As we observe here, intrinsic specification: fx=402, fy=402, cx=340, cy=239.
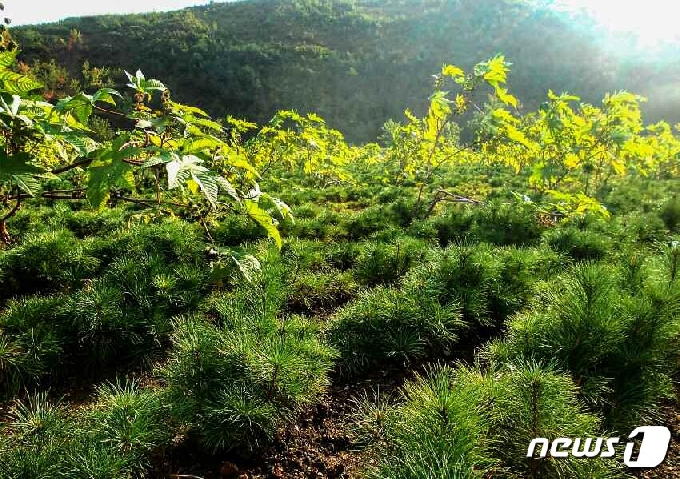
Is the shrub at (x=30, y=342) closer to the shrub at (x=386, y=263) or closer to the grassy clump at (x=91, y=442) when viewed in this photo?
the grassy clump at (x=91, y=442)

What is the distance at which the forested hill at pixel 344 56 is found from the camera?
2466 inches

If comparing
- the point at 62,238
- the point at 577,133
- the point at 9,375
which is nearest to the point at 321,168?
the point at 577,133

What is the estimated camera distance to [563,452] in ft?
5.11

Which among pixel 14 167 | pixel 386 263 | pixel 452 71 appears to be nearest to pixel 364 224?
pixel 386 263

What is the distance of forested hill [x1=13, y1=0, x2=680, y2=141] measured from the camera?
205ft

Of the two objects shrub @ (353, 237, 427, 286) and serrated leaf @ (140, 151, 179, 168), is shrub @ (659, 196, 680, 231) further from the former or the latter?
serrated leaf @ (140, 151, 179, 168)

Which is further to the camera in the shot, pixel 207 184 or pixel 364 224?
pixel 364 224

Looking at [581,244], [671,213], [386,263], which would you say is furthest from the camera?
[671,213]

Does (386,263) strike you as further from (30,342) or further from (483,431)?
(30,342)

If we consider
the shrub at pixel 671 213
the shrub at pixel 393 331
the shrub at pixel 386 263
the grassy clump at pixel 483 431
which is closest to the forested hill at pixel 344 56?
the shrub at pixel 671 213

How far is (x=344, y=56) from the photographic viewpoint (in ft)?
245

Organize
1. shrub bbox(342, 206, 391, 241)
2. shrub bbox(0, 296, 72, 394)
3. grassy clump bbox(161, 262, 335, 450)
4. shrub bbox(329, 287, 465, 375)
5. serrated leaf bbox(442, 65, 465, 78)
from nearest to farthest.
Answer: grassy clump bbox(161, 262, 335, 450) < shrub bbox(0, 296, 72, 394) < shrub bbox(329, 287, 465, 375) < serrated leaf bbox(442, 65, 465, 78) < shrub bbox(342, 206, 391, 241)

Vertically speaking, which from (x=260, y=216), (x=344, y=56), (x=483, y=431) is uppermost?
(x=344, y=56)

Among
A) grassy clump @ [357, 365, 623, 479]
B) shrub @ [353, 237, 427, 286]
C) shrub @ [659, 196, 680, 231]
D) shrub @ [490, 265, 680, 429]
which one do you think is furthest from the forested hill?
grassy clump @ [357, 365, 623, 479]
